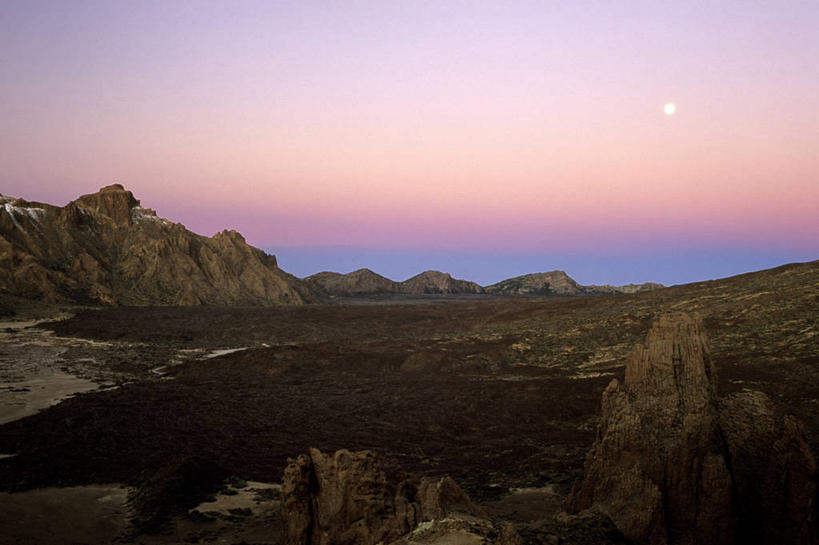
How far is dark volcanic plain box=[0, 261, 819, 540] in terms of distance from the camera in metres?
19.4

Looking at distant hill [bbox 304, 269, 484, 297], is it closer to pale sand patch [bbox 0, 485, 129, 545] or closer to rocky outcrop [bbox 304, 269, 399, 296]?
rocky outcrop [bbox 304, 269, 399, 296]

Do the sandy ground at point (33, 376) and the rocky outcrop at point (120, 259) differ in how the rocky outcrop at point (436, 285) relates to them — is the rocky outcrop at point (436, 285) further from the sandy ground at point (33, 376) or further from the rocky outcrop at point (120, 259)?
the sandy ground at point (33, 376)

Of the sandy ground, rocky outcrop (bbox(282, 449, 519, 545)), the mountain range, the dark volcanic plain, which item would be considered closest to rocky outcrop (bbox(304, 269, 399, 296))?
the mountain range

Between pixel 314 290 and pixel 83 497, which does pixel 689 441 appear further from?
pixel 314 290

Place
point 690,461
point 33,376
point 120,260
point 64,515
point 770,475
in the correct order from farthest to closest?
point 120,260
point 33,376
point 64,515
point 690,461
point 770,475

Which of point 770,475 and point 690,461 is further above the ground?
point 690,461

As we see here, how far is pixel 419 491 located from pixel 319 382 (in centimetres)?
2895

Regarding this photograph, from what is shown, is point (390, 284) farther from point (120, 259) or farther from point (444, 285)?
point (120, 259)

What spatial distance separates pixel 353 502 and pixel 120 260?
101209 millimetres

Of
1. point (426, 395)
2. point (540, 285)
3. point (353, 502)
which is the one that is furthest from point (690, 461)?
point (540, 285)

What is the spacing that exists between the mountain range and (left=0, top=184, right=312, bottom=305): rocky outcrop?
15 cm

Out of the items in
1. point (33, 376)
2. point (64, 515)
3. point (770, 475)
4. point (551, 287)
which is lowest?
point (64, 515)

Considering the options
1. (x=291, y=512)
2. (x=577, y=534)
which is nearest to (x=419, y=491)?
(x=291, y=512)

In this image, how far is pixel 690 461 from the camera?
935 cm
